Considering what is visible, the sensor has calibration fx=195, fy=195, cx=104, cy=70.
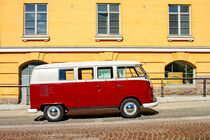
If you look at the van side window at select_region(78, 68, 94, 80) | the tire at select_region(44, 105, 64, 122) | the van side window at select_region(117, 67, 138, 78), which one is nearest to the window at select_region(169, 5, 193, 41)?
the van side window at select_region(117, 67, 138, 78)

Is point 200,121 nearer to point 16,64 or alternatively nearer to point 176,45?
point 176,45

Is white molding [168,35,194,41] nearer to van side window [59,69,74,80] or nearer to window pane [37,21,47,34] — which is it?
van side window [59,69,74,80]

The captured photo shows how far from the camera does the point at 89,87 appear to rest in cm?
758

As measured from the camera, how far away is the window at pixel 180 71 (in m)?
13.2

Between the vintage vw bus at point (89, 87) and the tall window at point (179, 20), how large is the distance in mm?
7373

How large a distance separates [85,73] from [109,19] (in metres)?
6.75

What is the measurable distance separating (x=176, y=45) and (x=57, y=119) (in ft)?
30.9

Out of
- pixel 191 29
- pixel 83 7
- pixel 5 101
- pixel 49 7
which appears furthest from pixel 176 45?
pixel 5 101

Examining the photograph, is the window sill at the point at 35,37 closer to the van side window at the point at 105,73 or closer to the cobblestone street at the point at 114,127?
the cobblestone street at the point at 114,127

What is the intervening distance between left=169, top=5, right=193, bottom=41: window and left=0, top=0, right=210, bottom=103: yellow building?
0.23 ft

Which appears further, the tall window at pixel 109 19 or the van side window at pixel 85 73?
the tall window at pixel 109 19

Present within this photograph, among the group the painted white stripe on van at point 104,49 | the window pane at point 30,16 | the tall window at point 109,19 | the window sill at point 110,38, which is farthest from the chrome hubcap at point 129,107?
the window pane at point 30,16

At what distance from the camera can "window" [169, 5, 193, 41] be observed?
44.2ft

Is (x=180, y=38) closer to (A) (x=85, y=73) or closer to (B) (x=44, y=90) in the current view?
(A) (x=85, y=73)
